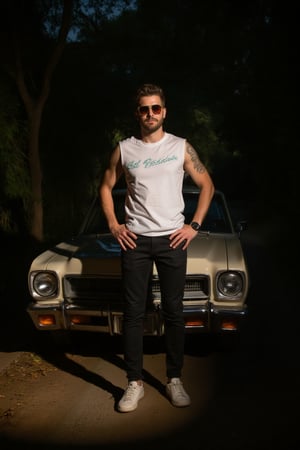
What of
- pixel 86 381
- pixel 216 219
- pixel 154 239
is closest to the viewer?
pixel 154 239

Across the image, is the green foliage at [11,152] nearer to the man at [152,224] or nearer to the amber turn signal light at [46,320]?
the amber turn signal light at [46,320]

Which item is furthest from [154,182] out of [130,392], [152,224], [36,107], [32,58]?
[32,58]

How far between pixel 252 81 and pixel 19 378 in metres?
15.3

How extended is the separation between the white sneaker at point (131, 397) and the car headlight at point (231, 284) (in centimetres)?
106

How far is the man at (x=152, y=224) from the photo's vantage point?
3469mm

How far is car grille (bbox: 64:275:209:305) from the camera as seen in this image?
4285mm

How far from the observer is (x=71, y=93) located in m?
13.5

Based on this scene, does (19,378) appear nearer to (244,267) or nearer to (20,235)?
(244,267)

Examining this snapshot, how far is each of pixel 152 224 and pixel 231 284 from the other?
1143 millimetres

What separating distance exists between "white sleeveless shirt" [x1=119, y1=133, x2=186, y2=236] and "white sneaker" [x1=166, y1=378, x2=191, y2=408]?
1.06m

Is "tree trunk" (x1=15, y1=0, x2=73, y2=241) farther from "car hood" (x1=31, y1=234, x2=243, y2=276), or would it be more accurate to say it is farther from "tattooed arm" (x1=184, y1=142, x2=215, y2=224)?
"tattooed arm" (x1=184, y1=142, x2=215, y2=224)

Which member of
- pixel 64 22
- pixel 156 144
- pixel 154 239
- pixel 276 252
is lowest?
pixel 276 252

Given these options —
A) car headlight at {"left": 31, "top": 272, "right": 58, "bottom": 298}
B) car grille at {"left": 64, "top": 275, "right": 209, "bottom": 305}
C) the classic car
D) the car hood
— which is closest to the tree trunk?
the car hood

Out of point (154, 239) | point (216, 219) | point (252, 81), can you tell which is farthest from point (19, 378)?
point (252, 81)
